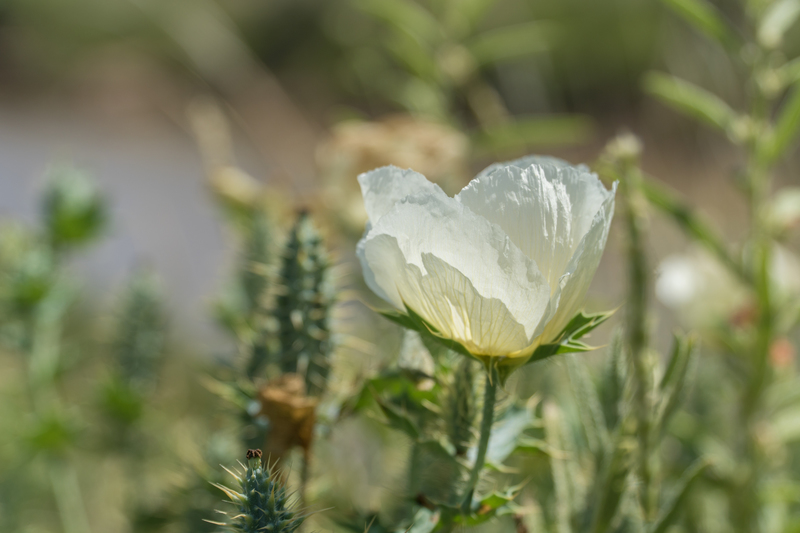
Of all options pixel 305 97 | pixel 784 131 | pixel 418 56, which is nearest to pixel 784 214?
pixel 784 131

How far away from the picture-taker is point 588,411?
1.36 feet

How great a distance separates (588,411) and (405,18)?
654 millimetres

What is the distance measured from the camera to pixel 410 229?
0.29 meters

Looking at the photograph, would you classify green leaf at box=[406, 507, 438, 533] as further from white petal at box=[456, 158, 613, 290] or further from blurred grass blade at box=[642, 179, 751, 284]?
blurred grass blade at box=[642, 179, 751, 284]

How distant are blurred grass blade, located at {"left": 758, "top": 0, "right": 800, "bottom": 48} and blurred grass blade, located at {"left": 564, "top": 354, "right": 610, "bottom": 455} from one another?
1.21 ft

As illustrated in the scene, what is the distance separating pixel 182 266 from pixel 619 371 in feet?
3.22

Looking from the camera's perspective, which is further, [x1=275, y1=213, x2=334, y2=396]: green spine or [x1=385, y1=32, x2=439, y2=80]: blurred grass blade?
[x1=385, y1=32, x2=439, y2=80]: blurred grass blade

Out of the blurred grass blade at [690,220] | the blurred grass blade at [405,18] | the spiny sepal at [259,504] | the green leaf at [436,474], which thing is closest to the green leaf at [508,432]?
the green leaf at [436,474]

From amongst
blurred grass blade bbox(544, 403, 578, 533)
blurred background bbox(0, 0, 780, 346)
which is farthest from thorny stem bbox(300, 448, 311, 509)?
blurred background bbox(0, 0, 780, 346)

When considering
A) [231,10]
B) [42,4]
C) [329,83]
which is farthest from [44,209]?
[42,4]

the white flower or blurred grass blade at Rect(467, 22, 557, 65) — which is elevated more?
blurred grass blade at Rect(467, 22, 557, 65)

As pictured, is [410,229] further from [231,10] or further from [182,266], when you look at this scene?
[231,10]

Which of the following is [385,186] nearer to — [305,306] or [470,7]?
[305,306]

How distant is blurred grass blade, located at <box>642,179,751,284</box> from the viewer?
551 mm
